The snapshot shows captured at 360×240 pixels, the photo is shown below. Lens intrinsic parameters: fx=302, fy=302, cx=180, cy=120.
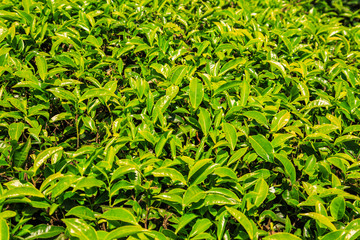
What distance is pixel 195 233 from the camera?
5.01ft

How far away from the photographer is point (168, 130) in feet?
6.27

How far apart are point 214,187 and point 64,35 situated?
167cm

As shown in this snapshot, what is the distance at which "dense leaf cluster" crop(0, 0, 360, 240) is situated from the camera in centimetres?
159

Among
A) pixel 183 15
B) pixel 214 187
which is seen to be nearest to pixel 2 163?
pixel 214 187

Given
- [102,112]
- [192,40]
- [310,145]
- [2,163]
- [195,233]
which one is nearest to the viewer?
[195,233]

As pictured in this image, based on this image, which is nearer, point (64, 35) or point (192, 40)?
point (64, 35)

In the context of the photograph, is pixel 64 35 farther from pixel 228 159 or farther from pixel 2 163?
pixel 228 159

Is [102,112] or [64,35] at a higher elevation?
[64,35]

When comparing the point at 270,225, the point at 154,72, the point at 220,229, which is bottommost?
the point at 270,225

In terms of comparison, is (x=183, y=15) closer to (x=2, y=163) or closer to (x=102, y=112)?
(x=102, y=112)

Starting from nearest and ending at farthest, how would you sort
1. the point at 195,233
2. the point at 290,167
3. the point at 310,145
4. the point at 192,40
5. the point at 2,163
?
the point at 195,233 → the point at 2,163 → the point at 290,167 → the point at 310,145 → the point at 192,40

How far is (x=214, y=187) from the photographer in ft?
5.65

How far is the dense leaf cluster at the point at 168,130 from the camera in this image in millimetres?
1586

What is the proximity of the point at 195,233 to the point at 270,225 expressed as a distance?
0.52 m
